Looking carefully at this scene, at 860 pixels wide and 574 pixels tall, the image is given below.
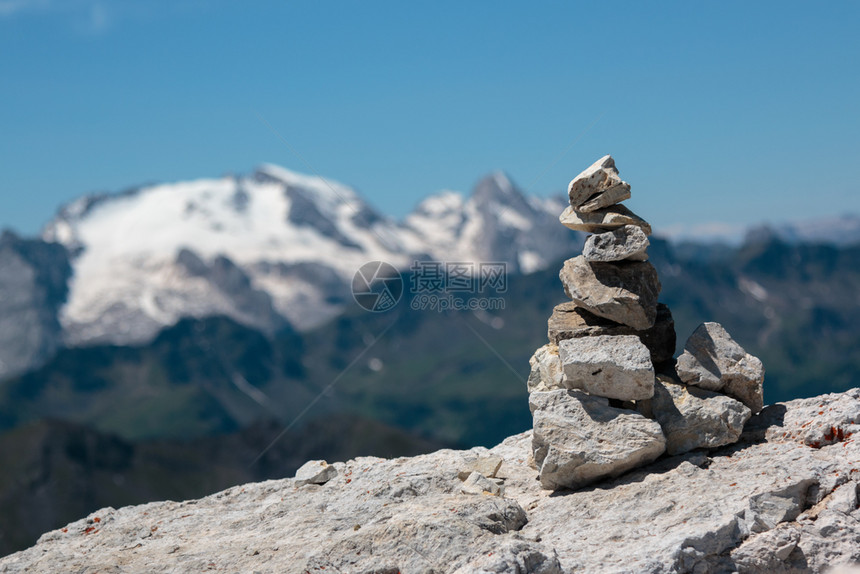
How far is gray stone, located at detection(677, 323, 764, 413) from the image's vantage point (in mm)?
25328

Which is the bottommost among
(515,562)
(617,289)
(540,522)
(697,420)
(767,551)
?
(767,551)

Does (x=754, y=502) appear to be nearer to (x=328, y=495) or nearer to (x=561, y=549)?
(x=561, y=549)

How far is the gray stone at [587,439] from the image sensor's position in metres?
23.6

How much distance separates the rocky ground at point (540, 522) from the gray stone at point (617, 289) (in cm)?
423

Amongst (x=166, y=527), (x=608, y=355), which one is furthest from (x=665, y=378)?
(x=166, y=527)

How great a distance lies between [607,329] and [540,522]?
630 centimetres

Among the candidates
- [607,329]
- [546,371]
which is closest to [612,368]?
[607,329]

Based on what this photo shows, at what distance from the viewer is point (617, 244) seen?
25.9m

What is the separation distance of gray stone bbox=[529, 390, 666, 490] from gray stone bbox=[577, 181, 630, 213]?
586 cm

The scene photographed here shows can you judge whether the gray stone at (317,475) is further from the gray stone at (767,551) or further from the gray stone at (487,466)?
the gray stone at (767,551)

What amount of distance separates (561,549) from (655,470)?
4375 millimetres

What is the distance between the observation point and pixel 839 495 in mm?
21797

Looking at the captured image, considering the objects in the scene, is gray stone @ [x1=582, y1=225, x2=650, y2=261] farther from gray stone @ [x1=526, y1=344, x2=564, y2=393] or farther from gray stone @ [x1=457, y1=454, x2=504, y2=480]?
gray stone @ [x1=457, y1=454, x2=504, y2=480]

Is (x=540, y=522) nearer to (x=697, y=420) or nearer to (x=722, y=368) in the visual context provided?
(x=697, y=420)
